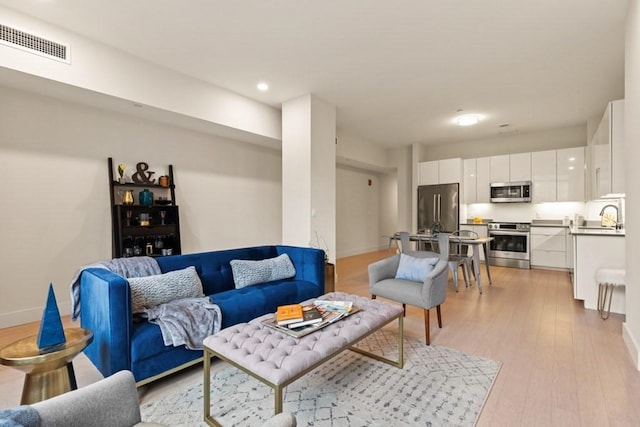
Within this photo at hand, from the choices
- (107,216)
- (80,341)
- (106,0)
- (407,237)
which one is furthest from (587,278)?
(107,216)

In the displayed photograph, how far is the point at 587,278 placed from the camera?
3.60m

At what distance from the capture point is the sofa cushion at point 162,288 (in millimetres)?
2209

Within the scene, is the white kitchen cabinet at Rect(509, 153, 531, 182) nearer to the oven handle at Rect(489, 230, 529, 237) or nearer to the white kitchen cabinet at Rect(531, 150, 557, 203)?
the white kitchen cabinet at Rect(531, 150, 557, 203)

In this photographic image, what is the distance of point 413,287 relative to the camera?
113 inches

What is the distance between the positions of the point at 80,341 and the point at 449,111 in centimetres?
558

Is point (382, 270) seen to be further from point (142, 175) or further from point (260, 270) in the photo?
point (142, 175)

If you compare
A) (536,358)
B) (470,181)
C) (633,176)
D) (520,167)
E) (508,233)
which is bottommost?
(536,358)

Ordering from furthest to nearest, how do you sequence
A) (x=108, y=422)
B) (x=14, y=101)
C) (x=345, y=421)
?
(x=14, y=101) < (x=345, y=421) < (x=108, y=422)

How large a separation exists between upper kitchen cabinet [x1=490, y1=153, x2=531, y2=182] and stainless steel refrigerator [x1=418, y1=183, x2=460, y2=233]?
2.70 feet

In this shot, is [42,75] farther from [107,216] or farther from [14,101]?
[107,216]

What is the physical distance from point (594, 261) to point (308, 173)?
374cm

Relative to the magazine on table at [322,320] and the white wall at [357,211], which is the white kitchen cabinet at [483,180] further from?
the magazine on table at [322,320]

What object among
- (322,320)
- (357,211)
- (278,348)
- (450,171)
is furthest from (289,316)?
(357,211)

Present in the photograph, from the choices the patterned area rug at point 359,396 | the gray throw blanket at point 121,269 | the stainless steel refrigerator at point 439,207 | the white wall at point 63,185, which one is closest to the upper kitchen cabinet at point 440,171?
the stainless steel refrigerator at point 439,207
